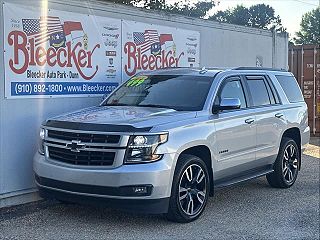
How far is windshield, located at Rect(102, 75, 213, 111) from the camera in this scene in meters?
7.21

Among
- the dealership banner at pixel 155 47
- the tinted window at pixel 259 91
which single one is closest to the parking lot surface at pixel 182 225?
the tinted window at pixel 259 91

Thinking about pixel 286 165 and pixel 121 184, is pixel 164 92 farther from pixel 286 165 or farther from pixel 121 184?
pixel 286 165

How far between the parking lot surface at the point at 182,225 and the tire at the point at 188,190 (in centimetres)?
13

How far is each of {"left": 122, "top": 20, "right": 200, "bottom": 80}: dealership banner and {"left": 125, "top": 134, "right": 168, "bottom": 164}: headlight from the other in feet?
10.1

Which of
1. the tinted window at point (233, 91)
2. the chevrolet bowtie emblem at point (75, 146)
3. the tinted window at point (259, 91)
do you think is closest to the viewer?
the chevrolet bowtie emblem at point (75, 146)

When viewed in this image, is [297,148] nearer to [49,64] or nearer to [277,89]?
[277,89]

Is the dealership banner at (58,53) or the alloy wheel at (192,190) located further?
the dealership banner at (58,53)

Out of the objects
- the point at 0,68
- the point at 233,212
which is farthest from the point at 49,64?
the point at 233,212

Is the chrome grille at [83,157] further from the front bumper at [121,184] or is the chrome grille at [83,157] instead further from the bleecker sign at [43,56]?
the bleecker sign at [43,56]

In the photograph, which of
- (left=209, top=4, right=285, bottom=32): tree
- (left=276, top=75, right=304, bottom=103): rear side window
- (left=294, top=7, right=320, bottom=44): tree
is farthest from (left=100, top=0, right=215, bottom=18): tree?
(left=294, top=7, right=320, bottom=44): tree

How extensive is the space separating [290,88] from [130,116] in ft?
12.7

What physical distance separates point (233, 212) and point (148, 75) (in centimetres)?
233

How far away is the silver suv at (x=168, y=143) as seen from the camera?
19.8 ft

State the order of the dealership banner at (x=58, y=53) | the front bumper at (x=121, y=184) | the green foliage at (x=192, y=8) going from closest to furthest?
the front bumper at (x=121, y=184)
the dealership banner at (x=58, y=53)
the green foliage at (x=192, y=8)
